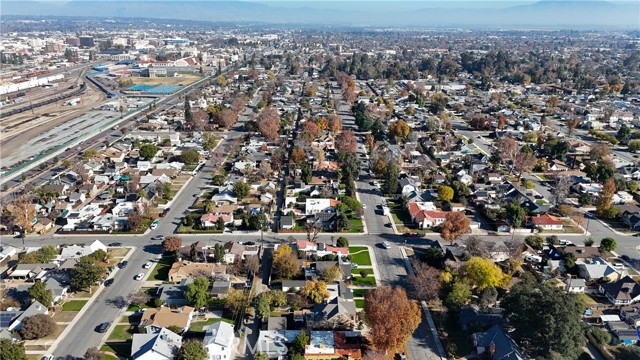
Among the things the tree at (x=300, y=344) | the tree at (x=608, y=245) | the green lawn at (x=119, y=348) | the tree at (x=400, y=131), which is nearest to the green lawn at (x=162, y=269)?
the green lawn at (x=119, y=348)

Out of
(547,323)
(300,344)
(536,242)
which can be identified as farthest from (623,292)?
(300,344)

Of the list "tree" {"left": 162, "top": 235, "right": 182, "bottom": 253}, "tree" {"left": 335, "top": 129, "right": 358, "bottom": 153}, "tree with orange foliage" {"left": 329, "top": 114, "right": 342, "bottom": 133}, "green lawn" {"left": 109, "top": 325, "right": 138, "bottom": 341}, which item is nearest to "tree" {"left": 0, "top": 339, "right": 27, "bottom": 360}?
"green lawn" {"left": 109, "top": 325, "right": 138, "bottom": 341}

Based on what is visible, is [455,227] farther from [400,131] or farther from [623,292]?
[400,131]

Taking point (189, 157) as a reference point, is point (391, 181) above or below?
above

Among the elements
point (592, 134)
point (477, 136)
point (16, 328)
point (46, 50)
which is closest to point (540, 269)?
point (16, 328)

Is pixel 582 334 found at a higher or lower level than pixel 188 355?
higher

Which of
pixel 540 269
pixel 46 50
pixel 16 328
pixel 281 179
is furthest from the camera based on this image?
pixel 46 50

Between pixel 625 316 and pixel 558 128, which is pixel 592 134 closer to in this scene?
pixel 558 128

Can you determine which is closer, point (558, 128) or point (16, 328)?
point (16, 328)
